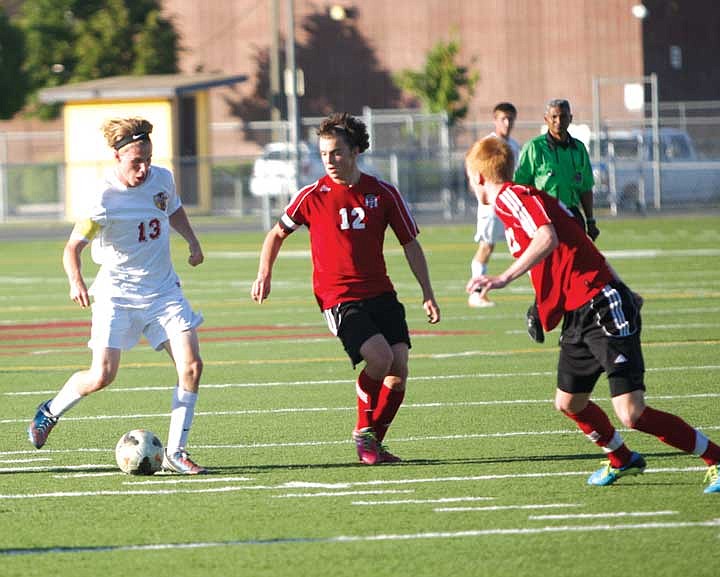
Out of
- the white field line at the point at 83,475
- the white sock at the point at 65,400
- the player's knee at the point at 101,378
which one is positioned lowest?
the white field line at the point at 83,475

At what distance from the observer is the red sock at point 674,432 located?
24.4 ft

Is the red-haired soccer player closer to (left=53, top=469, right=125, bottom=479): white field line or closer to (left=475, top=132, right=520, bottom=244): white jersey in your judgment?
(left=53, top=469, right=125, bottom=479): white field line

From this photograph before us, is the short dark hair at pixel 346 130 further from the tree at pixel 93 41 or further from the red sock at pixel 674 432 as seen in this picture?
the tree at pixel 93 41

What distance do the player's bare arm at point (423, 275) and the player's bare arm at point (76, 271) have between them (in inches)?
69.8

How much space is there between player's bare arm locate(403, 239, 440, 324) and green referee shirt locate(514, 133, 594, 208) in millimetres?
5257

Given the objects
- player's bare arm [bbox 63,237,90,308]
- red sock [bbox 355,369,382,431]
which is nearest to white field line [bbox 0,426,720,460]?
red sock [bbox 355,369,382,431]

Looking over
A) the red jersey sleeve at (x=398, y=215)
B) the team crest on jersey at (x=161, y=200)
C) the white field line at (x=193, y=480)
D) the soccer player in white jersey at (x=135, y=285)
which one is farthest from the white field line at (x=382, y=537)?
the team crest on jersey at (x=161, y=200)

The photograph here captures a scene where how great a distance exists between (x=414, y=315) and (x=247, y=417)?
690 cm

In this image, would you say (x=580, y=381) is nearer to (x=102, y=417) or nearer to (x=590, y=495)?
(x=590, y=495)

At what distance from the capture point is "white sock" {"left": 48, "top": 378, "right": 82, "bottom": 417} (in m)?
8.77

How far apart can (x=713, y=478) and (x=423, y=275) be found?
211cm

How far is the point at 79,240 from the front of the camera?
8609 millimetres

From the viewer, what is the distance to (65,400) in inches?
347

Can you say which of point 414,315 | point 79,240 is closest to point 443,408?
point 79,240
